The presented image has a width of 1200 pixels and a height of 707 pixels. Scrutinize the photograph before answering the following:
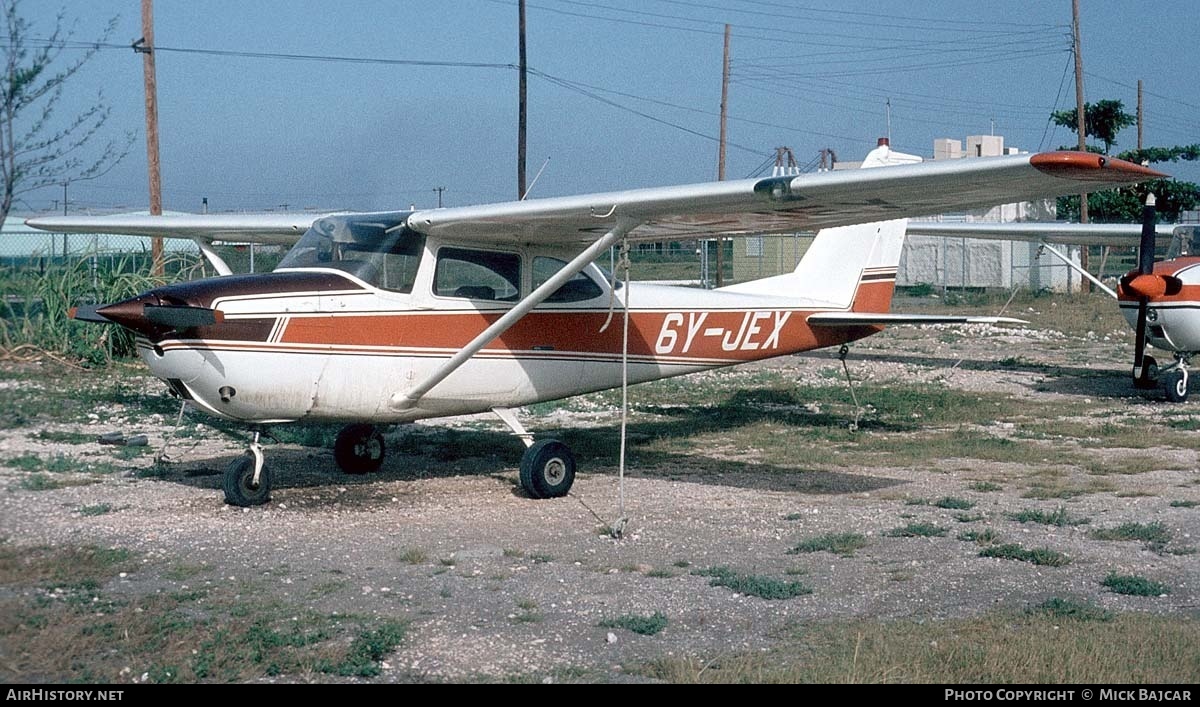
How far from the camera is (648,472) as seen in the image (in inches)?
402

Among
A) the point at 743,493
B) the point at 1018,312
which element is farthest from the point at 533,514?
the point at 1018,312

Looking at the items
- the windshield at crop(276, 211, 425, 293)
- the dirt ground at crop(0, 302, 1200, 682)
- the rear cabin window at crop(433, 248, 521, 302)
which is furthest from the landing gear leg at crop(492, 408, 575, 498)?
the windshield at crop(276, 211, 425, 293)

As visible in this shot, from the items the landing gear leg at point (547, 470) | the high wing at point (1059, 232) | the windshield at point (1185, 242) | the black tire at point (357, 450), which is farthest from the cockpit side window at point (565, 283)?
the windshield at point (1185, 242)

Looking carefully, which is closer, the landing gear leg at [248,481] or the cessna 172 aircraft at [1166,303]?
the landing gear leg at [248,481]

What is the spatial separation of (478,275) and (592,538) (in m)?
2.75

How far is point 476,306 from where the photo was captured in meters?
9.30

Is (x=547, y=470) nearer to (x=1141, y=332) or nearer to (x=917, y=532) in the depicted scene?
(x=917, y=532)

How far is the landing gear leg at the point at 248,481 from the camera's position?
27.2 ft

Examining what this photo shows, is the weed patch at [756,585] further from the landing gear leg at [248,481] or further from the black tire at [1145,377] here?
the black tire at [1145,377]

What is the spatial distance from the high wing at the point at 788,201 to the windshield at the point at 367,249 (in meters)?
0.20

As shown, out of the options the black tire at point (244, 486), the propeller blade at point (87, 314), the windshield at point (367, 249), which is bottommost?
the black tire at point (244, 486)

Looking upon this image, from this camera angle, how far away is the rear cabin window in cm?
915
